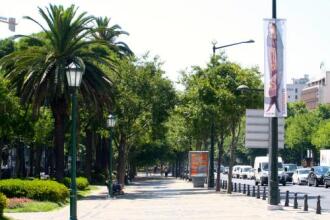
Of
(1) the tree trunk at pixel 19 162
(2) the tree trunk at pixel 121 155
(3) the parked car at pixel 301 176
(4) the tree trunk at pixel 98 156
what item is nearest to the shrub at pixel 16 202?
(2) the tree trunk at pixel 121 155

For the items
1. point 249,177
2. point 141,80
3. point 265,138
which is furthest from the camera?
point 249,177

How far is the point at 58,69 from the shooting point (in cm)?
3666

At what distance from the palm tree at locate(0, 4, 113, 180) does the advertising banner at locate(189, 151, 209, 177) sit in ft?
62.5

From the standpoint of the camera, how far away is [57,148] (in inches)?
1544

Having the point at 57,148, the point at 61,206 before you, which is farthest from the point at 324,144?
the point at 61,206

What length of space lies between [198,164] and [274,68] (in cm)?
3188

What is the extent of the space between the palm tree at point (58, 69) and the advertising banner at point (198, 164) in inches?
750

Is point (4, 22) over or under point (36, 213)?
over

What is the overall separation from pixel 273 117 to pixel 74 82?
9522mm

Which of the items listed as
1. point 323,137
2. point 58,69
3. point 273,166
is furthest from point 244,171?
point 273,166

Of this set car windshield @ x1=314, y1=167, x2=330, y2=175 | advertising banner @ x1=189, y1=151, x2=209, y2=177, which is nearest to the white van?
car windshield @ x1=314, y1=167, x2=330, y2=175

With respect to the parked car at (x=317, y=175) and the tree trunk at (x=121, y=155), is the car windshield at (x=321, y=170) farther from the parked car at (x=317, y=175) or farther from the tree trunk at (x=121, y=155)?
the tree trunk at (x=121, y=155)

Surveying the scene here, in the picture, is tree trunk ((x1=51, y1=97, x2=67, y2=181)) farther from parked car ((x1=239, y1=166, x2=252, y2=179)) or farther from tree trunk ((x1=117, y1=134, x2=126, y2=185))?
parked car ((x1=239, y1=166, x2=252, y2=179))

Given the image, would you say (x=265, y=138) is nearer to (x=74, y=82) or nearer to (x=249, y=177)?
(x=74, y=82)
